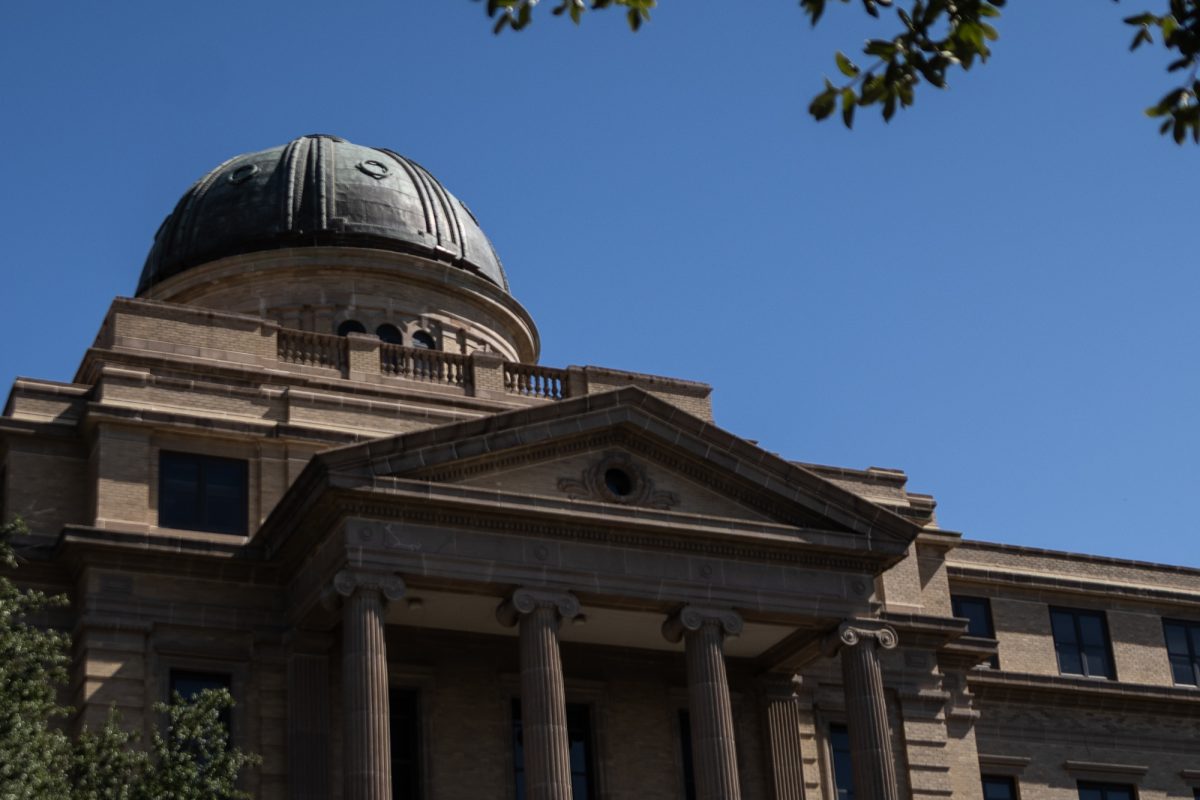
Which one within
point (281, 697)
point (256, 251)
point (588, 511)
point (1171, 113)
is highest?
point (256, 251)

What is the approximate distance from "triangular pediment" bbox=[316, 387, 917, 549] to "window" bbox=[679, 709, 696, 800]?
168 inches

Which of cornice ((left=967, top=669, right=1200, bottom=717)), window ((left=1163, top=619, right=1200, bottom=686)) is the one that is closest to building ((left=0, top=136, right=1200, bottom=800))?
cornice ((left=967, top=669, right=1200, bottom=717))

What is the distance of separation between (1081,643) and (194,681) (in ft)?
73.1

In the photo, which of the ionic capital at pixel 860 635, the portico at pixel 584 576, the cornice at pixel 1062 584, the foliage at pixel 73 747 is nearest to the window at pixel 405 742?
the portico at pixel 584 576

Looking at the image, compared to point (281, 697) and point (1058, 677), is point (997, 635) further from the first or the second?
point (281, 697)

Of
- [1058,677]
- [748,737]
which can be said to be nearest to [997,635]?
[1058,677]

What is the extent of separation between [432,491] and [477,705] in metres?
4.67

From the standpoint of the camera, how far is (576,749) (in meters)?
42.0

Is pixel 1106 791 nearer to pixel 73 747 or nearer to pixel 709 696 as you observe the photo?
pixel 709 696

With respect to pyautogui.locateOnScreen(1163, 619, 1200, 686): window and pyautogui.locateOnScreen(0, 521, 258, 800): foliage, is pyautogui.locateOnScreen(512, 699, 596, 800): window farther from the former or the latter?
pyautogui.locateOnScreen(1163, 619, 1200, 686): window

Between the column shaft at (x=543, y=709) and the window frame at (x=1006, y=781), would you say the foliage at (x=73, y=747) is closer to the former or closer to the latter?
the column shaft at (x=543, y=709)

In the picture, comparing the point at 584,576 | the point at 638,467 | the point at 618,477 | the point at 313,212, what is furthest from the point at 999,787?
the point at 313,212

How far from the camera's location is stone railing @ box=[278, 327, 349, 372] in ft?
150

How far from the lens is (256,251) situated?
5353 cm
